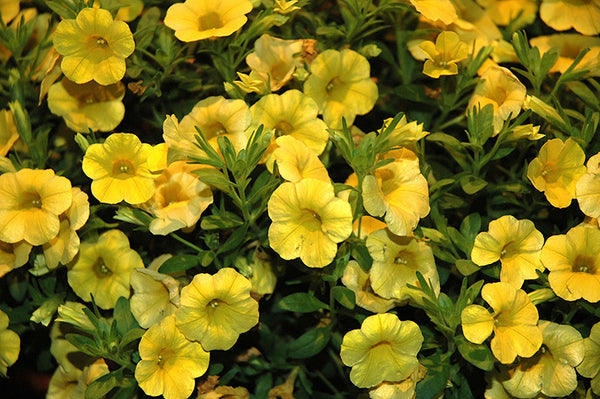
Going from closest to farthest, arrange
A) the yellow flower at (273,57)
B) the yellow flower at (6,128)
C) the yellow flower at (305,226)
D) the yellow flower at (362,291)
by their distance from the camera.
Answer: the yellow flower at (305,226) < the yellow flower at (362,291) < the yellow flower at (273,57) < the yellow flower at (6,128)

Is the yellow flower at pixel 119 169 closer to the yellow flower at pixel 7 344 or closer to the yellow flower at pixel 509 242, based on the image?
the yellow flower at pixel 7 344

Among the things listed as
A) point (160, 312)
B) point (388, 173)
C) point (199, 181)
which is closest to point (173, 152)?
point (199, 181)

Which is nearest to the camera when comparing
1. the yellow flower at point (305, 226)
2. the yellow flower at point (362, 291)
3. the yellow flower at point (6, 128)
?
the yellow flower at point (305, 226)

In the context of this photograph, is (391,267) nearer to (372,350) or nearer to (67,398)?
(372,350)

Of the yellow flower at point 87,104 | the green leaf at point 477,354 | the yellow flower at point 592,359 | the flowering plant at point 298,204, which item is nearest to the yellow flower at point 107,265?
the flowering plant at point 298,204

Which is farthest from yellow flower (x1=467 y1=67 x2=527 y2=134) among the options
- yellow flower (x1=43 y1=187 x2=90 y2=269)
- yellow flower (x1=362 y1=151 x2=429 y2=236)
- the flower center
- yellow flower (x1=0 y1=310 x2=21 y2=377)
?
yellow flower (x1=0 y1=310 x2=21 y2=377)
